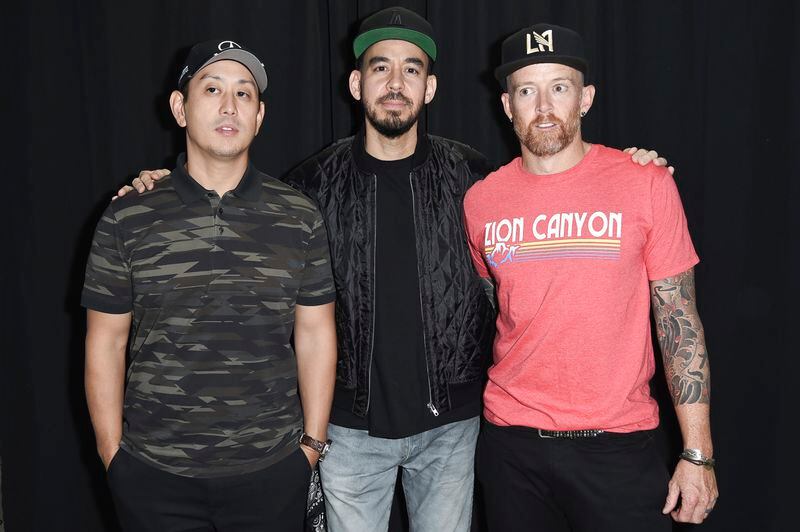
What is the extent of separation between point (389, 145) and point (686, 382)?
106cm

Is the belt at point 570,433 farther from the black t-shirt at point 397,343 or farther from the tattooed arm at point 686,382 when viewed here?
the black t-shirt at point 397,343

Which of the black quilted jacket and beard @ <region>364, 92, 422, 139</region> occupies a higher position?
beard @ <region>364, 92, 422, 139</region>

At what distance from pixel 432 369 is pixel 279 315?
49 cm

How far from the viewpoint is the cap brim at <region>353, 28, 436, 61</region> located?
1973 mm

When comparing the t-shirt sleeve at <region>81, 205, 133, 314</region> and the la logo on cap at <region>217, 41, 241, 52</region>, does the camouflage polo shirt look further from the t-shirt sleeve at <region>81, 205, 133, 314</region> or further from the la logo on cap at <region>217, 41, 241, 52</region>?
the la logo on cap at <region>217, 41, 241, 52</region>

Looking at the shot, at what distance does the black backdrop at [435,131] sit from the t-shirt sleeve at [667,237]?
964 mm

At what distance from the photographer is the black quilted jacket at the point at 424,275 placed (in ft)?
6.32

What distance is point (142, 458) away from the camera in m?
1.63

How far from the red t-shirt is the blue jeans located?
0.29 metres

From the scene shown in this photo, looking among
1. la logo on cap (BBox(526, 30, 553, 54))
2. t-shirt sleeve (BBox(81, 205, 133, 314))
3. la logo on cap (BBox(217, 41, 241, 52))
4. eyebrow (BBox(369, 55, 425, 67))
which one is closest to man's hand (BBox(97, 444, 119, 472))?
t-shirt sleeve (BBox(81, 205, 133, 314))

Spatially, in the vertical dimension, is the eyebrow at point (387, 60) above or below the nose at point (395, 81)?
above

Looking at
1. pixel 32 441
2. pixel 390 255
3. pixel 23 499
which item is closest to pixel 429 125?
pixel 390 255

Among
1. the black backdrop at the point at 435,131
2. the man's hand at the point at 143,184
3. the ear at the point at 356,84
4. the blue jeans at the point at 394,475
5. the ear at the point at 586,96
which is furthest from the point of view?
the black backdrop at the point at 435,131

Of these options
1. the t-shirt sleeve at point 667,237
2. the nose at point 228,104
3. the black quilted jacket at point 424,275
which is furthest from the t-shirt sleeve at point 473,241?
the nose at point 228,104
